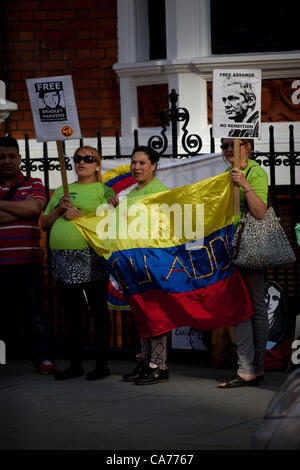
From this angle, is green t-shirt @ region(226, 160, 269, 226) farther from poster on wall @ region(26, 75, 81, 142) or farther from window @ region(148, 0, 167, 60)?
window @ region(148, 0, 167, 60)

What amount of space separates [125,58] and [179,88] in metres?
0.90

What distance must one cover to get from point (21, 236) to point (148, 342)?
1.47 meters

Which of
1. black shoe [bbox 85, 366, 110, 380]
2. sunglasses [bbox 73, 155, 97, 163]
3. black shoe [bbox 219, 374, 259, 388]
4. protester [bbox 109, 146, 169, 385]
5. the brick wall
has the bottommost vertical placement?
black shoe [bbox 85, 366, 110, 380]

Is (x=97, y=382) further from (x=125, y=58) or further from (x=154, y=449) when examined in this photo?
(x=125, y=58)

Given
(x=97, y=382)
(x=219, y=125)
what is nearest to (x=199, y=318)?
(x=97, y=382)

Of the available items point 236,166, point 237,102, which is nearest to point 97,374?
point 236,166

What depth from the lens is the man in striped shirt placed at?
8.40 metres

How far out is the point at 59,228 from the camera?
8.20m

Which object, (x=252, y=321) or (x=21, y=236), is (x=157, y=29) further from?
(x=252, y=321)

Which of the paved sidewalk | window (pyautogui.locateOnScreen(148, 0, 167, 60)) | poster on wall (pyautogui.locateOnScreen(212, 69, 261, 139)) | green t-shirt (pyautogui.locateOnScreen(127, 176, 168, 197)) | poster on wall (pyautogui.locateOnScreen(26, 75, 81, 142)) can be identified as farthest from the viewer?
window (pyautogui.locateOnScreen(148, 0, 167, 60))

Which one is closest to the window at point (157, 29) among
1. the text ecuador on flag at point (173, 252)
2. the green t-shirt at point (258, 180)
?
the text ecuador on flag at point (173, 252)

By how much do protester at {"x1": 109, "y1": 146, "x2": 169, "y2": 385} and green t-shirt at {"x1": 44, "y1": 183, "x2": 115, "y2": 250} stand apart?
15 cm

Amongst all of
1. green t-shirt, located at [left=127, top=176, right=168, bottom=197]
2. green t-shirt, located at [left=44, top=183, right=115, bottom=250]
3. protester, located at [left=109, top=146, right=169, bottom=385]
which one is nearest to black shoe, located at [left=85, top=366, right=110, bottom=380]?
protester, located at [left=109, top=146, right=169, bottom=385]

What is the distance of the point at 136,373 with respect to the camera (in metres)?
8.31
